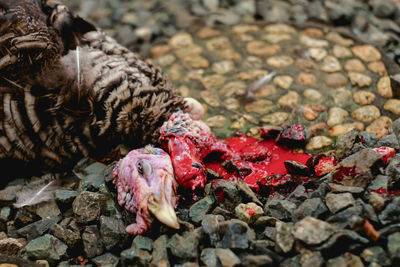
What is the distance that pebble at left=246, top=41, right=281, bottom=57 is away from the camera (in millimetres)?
4105

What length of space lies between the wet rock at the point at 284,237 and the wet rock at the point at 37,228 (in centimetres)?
148

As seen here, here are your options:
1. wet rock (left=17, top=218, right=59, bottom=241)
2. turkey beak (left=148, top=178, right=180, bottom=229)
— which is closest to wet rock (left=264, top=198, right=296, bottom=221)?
turkey beak (left=148, top=178, right=180, bottom=229)

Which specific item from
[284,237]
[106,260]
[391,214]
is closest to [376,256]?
[391,214]

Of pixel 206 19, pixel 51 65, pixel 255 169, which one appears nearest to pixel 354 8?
pixel 206 19

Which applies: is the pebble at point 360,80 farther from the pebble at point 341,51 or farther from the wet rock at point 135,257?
the wet rock at point 135,257

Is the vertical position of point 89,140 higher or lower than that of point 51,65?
lower

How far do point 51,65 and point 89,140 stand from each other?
613mm

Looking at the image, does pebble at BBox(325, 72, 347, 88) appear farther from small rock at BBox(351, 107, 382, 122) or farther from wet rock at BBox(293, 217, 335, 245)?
wet rock at BBox(293, 217, 335, 245)

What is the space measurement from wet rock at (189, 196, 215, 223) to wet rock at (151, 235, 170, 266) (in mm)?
241

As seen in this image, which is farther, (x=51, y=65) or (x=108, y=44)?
(x=108, y=44)

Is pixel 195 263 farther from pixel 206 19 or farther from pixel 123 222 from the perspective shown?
pixel 206 19

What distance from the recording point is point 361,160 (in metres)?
2.34

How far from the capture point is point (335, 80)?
12.0 ft

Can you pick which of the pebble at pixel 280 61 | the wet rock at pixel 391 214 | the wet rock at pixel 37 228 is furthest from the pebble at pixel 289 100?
the wet rock at pixel 37 228
